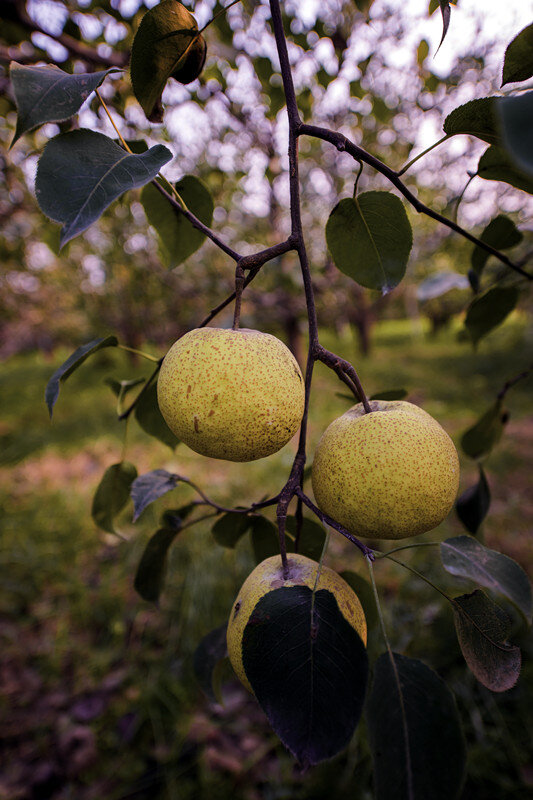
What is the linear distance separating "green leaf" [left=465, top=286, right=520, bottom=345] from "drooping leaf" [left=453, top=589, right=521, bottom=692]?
818 millimetres

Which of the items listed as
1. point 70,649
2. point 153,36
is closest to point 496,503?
point 70,649

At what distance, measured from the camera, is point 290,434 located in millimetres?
664

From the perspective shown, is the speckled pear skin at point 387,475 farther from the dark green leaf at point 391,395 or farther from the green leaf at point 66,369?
the green leaf at point 66,369

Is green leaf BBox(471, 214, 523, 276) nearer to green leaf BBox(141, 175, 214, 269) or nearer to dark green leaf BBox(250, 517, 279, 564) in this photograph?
green leaf BBox(141, 175, 214, 269)

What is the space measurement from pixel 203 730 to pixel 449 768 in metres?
1.87

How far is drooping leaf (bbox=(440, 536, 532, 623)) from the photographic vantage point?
0.52m

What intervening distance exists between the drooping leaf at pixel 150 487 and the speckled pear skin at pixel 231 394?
0.26 m

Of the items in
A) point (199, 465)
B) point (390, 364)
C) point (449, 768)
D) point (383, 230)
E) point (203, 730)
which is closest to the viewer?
point (449, 768)

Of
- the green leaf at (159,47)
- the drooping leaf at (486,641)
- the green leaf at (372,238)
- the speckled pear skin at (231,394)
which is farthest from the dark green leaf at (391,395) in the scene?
the green leaf at (159,47)

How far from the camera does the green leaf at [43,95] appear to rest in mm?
497

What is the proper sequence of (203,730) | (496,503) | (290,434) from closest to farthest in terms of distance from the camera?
(290,434) → (203,730) → (496,503)

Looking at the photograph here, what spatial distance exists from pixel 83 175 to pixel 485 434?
1172 millimetres

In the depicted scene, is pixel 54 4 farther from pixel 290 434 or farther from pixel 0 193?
pixel 0 193

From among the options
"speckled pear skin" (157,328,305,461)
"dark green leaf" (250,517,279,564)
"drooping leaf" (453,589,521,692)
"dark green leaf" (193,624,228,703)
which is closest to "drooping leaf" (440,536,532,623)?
"drooping leaf" (453,589,521,692)
